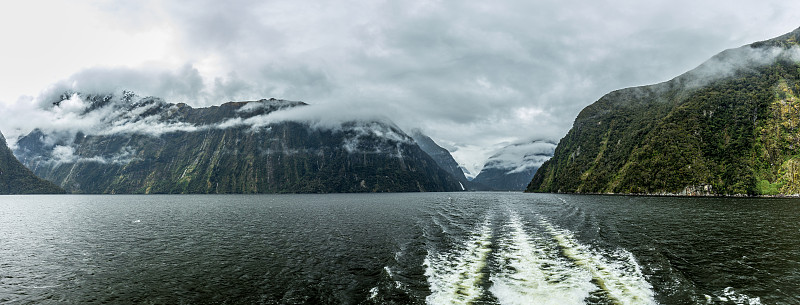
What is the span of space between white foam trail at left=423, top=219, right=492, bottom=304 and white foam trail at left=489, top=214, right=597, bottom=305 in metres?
1.61

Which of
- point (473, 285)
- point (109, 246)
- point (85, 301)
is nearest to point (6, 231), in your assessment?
point (109, 246)

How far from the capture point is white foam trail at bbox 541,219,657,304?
24.3m

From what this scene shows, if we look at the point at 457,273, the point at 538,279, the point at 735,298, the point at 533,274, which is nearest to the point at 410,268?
the point at 457,273

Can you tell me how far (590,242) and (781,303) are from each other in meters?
23.1

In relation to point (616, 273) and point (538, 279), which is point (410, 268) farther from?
point (616, 273)

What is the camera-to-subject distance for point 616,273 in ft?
99.2

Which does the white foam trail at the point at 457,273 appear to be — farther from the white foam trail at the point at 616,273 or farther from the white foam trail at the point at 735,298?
the white foam trail at the point at 735,298

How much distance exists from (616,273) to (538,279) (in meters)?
7.56

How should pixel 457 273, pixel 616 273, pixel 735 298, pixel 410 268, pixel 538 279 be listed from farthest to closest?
pixel 410 268 → pixel 457 273 → pixel 616 273 → pixel 538 279 → pixel 735 298

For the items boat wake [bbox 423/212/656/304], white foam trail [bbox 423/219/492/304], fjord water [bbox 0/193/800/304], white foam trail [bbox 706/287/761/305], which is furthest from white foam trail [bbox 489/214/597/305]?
white foam trail [bbox 706/287/761/305]

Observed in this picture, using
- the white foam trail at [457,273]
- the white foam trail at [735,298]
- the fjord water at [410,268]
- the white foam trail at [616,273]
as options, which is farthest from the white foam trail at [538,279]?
the white foam trail at [735,298]

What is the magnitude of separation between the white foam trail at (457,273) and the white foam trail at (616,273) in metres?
8.90

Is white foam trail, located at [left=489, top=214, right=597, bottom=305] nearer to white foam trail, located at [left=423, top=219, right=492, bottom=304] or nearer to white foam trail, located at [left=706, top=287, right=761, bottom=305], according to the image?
white foam trail, located at [left=423, top=219, right=492, bottom=304]

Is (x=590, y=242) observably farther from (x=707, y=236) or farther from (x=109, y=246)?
(x=109, y=246)
